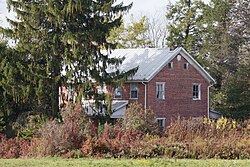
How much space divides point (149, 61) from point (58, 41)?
41.5 feet

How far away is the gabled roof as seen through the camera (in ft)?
138

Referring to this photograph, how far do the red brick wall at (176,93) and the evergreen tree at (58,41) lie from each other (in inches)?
326

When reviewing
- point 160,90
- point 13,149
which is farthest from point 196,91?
point 13,149

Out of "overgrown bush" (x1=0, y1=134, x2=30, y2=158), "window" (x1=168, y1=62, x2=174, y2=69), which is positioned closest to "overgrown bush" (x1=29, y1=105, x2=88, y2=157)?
"overgrown bush" (x1=0, y1=134, x2=30, y2=158)

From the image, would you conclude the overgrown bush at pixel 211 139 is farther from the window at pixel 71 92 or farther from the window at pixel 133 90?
the window at pixel 133 90

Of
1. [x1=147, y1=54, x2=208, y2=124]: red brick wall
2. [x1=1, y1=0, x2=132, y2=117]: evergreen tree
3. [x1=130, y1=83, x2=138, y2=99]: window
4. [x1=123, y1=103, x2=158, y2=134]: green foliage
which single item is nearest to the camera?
[x1=123, y1=103, x2=158, y2=134]: green foliage

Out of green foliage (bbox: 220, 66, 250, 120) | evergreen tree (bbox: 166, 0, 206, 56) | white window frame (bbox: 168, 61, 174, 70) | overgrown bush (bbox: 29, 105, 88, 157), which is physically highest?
evergreen tree (bbox: 166, 0, 206, 56)

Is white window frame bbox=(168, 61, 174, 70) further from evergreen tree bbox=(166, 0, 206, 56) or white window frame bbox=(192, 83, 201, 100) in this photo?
evergreen tree bbox=(166, 0, 206, 56)

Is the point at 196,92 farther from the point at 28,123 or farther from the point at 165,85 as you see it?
the point at 28,123

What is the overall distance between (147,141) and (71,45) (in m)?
12.0

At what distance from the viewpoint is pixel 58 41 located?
109 ft

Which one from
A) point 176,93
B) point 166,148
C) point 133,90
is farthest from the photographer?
point 176,93

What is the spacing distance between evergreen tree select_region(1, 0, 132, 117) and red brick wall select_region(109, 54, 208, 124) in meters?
8.28

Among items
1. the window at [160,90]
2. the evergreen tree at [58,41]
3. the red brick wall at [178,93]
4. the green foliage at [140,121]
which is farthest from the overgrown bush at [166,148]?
the window at [160,90]
